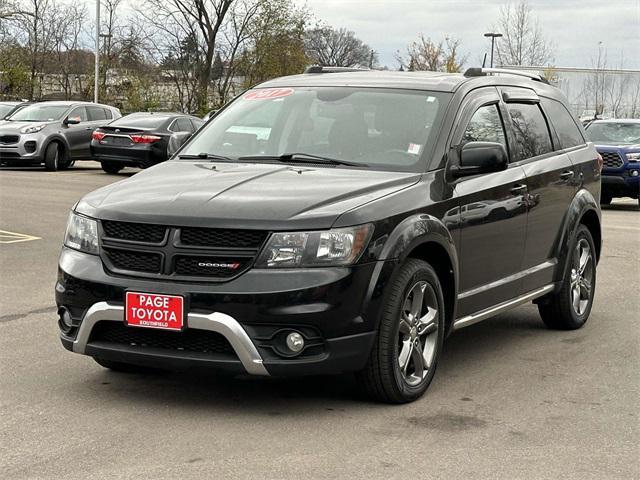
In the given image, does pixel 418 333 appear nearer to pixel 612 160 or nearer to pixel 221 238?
pixel 221 238

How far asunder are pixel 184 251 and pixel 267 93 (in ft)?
7.04

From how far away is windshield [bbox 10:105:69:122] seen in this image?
84.6 feet

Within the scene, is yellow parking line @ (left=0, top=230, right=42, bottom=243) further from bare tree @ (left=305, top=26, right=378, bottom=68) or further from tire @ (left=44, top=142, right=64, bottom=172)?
bare tree @ (left=305, top=26, right=378, bottom=68)

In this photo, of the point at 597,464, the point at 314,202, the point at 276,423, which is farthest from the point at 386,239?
the point at 597,464

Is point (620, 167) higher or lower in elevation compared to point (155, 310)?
lower

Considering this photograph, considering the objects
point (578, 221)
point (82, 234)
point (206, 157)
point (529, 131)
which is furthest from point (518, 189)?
point (82, 234)

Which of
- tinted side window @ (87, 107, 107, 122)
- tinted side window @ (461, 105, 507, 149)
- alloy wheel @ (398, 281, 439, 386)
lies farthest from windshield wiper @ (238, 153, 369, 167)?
tinted side window @ (87, 107, 107, 122)

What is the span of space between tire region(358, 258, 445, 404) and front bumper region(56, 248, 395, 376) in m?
0.10

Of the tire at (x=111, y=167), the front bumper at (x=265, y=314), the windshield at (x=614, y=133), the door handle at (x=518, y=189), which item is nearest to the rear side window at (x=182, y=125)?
the tire at (x=111, y=167)

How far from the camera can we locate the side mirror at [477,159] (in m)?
6.37

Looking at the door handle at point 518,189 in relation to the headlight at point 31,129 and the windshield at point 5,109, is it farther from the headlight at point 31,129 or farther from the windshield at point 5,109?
the windshield at point 5,109

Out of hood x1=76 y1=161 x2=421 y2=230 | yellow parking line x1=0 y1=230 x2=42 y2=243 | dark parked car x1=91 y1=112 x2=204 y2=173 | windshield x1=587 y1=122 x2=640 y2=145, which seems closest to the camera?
hood x1=76 y1=161 x2=421 y2=230

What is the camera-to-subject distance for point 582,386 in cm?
641

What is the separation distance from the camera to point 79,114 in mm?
26578
